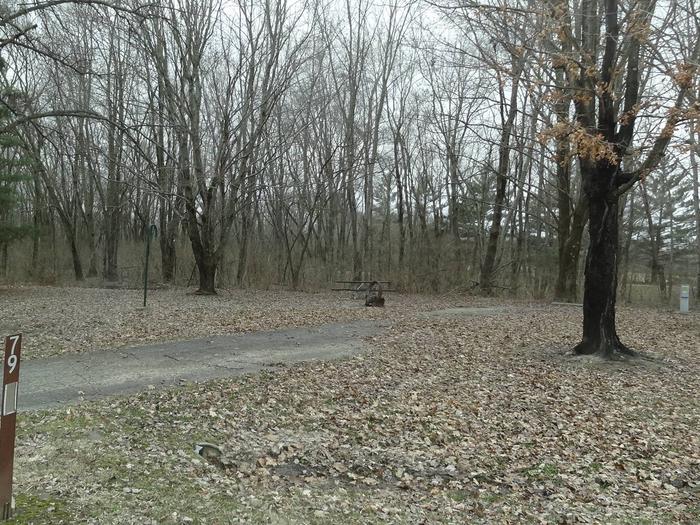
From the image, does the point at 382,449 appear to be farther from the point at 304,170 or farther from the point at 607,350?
the point at 304,170

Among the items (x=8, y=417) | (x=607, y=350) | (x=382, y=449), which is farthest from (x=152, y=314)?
(x=8, y=417)

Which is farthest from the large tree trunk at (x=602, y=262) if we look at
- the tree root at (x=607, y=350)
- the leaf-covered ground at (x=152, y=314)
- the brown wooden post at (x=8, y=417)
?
the brown wooden post at (x=8, y=417)

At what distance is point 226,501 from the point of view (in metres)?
4.02

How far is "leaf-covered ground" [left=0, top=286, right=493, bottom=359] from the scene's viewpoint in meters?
9.99

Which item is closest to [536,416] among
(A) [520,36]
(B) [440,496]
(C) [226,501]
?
(B) [440,496]

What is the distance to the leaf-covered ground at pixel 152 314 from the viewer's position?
32.8 feet

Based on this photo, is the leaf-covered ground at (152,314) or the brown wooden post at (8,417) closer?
the brown wooden post at (8,417)

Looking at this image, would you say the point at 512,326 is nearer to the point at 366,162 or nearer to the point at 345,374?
the point at 345,374

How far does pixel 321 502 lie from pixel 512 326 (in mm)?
10408

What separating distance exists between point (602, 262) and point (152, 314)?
991cm

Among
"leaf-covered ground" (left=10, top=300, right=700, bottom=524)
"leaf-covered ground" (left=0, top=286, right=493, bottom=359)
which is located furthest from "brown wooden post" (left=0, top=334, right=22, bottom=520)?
"leaf-covered ground" (left=0, top=286, right=493, bottom=359)

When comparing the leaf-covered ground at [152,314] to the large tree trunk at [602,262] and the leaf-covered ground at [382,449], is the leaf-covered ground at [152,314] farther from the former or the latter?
the large tree trunk at [602,262]

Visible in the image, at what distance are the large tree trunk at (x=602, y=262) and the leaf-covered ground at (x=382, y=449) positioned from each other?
68cm

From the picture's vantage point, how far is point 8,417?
10.3 ft
